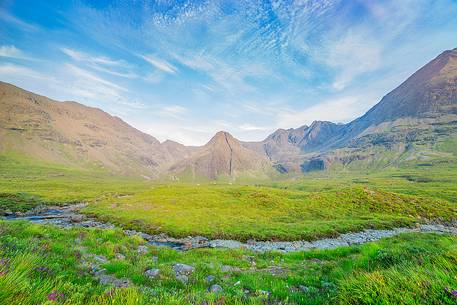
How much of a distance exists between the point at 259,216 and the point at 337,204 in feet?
74.1

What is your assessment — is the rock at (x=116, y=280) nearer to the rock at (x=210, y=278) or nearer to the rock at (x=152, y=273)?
the rock at (x=152, y=273)

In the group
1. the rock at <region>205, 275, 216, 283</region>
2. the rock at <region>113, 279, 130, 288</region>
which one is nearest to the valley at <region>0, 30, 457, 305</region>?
the rock at <region>113, 279, 130, 288</region>

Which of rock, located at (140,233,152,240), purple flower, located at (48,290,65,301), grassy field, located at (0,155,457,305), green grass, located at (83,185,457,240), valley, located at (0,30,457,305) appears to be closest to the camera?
purple flower, located at (48,290,65,301)

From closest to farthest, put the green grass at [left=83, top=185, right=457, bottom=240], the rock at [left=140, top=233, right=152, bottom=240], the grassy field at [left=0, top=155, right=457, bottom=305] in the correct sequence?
the grassy field at [left=0, top=155, right=457, bottom=305] < the rock at [left=140, top=233, right=152, bottom=240] < the green grass at [left=83, top=185, right=457, bottom=240]

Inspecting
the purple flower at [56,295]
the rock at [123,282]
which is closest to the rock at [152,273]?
the rock at [123,282]

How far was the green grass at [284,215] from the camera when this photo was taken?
38.9 metres

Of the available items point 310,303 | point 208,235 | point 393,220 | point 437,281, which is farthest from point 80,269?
point 393,220

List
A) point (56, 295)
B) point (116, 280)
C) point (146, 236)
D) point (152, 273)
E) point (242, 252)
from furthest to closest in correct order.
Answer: point (146, 236) < point (242, 252) < point (152, 273) < point (116, 280) < point (56, 295)

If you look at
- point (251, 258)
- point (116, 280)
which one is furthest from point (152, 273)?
point (251, 258)

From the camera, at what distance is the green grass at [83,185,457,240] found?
128 ft

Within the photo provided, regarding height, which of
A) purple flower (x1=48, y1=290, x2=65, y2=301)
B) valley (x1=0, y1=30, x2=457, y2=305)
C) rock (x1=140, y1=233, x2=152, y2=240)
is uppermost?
purple flower (x1=48, y1=290, x2=65, y2=301)

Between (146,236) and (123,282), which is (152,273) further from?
(146,236)

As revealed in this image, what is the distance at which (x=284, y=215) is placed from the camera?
5312cm

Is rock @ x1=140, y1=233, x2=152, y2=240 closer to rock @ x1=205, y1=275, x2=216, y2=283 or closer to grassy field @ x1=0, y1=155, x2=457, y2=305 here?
grassy field @ x1=0, y1=155, x2=457, y2=305
